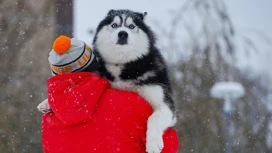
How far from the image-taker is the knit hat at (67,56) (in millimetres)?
2453

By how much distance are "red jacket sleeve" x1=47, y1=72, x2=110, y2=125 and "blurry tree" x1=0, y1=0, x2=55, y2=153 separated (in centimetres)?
639

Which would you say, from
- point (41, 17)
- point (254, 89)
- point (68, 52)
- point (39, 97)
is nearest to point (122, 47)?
point (68, 52)

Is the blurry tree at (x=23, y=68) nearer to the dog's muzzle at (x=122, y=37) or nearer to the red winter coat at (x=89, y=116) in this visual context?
the dog's muzzle at (x=122, y=37)

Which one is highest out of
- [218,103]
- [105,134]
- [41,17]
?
[105,134]

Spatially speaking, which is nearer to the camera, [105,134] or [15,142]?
[105,134]

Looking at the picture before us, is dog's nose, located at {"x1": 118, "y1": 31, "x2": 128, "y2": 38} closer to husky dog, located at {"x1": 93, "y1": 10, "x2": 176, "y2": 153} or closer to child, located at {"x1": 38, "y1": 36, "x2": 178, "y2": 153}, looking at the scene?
husky dog, located at {"x1": 93, "y1": 10, "x2": 176, "y2": 153}

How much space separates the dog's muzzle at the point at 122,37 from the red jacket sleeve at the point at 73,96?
0.30 m

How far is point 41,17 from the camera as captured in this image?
30.6 ft

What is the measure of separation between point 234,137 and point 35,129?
3.63 meters

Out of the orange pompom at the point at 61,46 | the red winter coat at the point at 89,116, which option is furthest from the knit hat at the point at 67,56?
the red winter coat at the point at 89,116

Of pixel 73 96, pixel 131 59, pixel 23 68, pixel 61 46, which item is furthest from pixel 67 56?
pixel 23 68

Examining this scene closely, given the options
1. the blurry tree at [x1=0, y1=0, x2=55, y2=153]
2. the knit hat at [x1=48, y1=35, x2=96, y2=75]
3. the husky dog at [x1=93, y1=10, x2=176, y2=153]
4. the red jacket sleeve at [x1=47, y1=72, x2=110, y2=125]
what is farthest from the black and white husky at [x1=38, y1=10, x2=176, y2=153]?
the blurry tree at [x1=0, y1=0, x2=55, y2=153]

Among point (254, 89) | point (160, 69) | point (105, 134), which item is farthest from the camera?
point (254, 89)

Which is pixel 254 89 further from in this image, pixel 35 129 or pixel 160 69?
pixel 160 69
